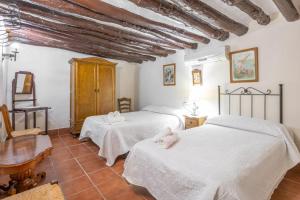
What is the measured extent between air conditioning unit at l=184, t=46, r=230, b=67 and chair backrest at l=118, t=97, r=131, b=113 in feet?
8.18

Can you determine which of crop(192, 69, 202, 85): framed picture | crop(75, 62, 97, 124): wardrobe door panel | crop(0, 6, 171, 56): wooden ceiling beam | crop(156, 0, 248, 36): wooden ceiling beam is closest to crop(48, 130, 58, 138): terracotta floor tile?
crop(75, 62, 97, 124): wardrobe door panel

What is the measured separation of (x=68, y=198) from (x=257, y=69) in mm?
3366

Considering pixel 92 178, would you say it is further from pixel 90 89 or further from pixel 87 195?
pixel 90 89

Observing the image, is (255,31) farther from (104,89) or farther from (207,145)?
(104,89)

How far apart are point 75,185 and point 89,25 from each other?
2.43 m

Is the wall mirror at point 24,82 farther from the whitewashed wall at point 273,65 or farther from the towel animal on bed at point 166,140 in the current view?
the whitewashed wall at point 273,65

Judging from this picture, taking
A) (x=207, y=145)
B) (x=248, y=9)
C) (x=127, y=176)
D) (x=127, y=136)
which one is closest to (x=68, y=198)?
(x=127, y=176)

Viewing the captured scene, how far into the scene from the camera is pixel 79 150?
3357mm

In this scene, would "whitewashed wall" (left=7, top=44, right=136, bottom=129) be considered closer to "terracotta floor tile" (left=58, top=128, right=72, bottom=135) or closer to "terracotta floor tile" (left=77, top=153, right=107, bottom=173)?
"terracotta floor tile" (left=58, top=128, right=72, bottom=135)

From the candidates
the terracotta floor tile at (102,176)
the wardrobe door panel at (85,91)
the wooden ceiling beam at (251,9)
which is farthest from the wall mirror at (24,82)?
the wooden ceiling beam at (251,9)

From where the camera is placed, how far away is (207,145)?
6.27 ft

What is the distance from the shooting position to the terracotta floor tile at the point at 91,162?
8.64ft

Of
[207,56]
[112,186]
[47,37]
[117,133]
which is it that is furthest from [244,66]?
[47,37]

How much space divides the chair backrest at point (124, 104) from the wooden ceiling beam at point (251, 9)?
4103 millimetres
